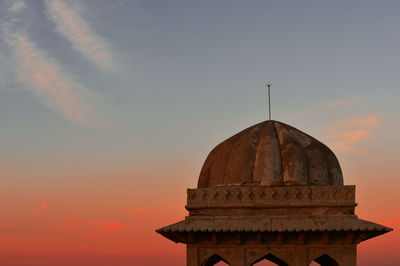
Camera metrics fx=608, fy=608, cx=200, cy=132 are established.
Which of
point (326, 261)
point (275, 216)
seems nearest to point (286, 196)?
point (275, 216)

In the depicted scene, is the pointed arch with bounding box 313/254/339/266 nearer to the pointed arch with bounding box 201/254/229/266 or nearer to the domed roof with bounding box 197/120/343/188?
the domed roof with bounding box 197/120/343/188

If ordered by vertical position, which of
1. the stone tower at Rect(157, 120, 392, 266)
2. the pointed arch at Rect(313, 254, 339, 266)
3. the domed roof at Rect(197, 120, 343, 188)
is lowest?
the pointed arch at Rect(313, 254, 339, 266)

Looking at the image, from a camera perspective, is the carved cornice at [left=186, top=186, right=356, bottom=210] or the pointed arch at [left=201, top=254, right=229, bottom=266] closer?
the carved cornice at [left=186, top=186, right=356, bottom=210]

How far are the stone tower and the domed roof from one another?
27mm

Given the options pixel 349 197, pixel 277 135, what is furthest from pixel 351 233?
pixel 277 135

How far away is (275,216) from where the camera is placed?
15.9 m

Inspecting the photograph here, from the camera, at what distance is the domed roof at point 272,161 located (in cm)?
1634

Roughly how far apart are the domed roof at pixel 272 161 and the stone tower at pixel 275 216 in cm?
3

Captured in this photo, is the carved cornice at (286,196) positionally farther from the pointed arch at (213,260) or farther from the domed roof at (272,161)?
the pointed arch at (213,260)

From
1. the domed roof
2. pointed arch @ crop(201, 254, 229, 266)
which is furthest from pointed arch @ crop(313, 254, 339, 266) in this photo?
pointed arch @ crop(201, 254, 229, 266)

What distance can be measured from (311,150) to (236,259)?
3651mm

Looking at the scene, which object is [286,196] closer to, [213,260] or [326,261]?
[326,261]

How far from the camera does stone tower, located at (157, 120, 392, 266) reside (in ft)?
51.2

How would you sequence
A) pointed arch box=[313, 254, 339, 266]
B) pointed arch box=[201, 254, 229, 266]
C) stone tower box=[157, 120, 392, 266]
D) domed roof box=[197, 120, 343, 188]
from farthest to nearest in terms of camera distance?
pointed arch box=[201, 254, 229, 266] → pointed arch box=[313, 254, 339, 266] → domed roof box=[197, 120, 343, 188] → stone tower box=[157, 120, 392, 266]
